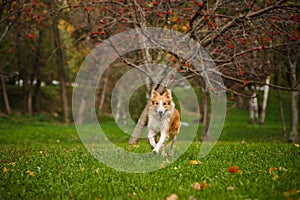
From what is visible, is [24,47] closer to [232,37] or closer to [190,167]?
[232,37]

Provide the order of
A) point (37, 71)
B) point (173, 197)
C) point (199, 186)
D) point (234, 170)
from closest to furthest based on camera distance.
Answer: point (173, 197) < point (199, 186) < point (234, 170) < point (37, 71)

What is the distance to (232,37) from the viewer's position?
11.5m

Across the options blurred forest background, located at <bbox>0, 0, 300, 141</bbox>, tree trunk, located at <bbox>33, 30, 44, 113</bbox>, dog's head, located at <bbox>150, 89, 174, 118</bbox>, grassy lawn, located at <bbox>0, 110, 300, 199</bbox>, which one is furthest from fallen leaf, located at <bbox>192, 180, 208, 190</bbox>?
tree trunk, located at <bbox>33, 30, 44, 113</bbox>

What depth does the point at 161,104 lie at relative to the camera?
8.17m

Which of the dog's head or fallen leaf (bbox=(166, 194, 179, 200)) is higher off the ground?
the dog's head

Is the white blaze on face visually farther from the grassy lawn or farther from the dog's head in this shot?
the grassy lawn

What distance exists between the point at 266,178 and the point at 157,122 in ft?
10.6

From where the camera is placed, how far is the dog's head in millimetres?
8125

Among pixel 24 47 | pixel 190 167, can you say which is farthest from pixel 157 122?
pixel 24 47

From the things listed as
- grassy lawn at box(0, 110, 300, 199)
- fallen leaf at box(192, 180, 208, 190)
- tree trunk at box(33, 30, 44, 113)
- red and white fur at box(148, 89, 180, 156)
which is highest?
tree trunk at box(33, 30, 44, 113)

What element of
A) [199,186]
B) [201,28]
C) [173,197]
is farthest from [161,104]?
[201,28]

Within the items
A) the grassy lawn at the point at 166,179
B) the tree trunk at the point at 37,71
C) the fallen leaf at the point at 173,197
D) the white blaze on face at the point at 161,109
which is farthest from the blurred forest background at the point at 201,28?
the fallen leaf at the point at 173,197

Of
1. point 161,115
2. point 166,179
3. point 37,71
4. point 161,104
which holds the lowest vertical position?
point 166,179

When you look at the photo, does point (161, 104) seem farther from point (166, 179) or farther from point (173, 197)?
point (173, 197)
